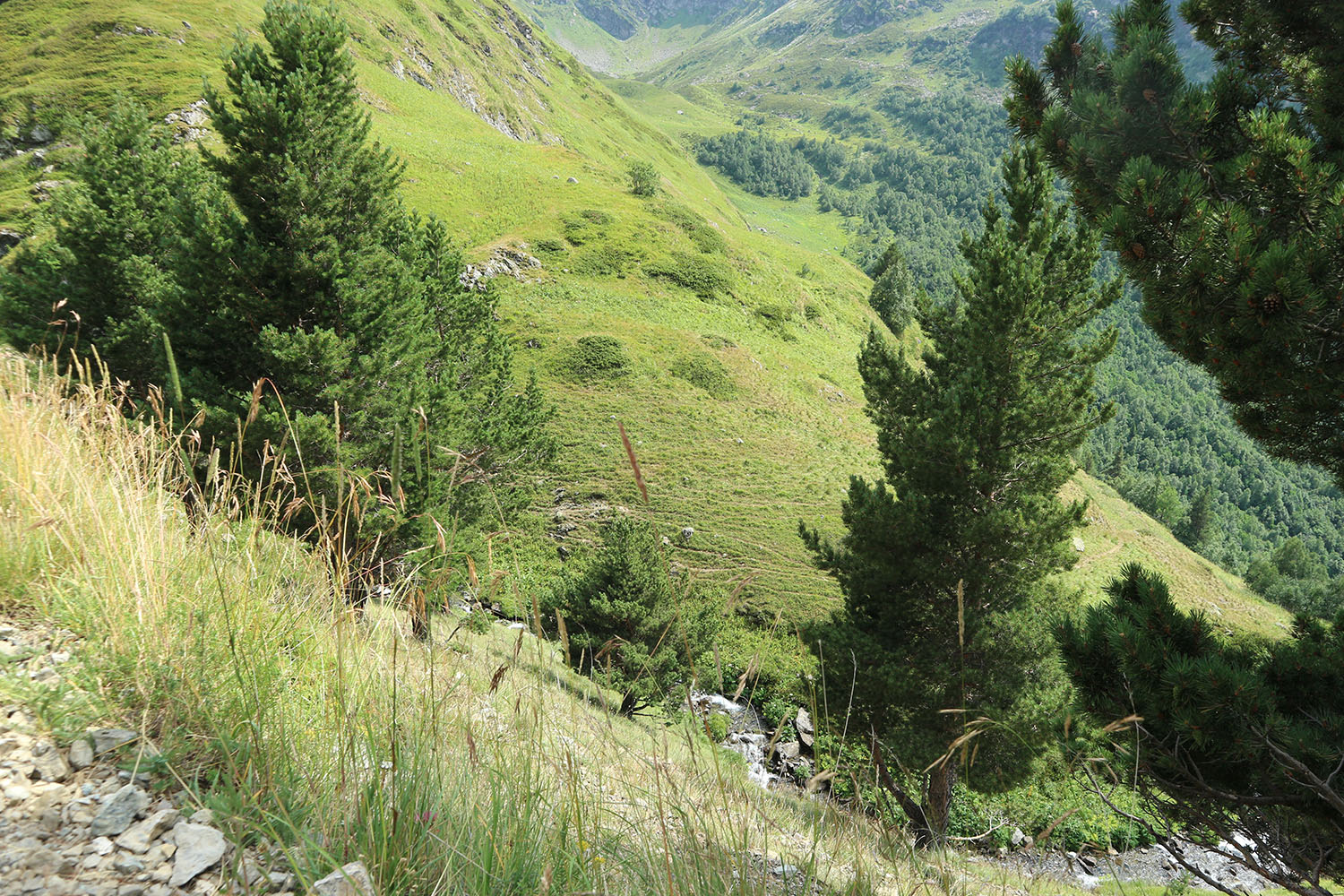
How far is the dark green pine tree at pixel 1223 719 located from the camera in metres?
3.77

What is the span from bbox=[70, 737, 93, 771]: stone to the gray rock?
0.9 inches

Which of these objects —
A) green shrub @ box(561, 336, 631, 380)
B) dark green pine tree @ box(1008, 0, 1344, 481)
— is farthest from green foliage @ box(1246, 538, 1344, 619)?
dark green pine tree @ box(1008, 0, 1344, 481)

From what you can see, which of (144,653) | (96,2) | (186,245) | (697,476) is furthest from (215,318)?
(96,2)

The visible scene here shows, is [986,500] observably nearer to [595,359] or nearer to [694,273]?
[595,359]

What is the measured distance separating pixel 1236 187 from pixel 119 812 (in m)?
6.54

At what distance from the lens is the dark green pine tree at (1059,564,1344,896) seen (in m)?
3.77

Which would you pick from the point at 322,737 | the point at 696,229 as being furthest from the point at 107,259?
the point at 696,229

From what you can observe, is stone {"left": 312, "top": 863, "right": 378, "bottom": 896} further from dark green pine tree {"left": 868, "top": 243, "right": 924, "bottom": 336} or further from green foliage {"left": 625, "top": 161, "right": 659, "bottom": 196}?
dark green pine tree {"left": 868, "top": 243, "right": 924, "bottom": 336}

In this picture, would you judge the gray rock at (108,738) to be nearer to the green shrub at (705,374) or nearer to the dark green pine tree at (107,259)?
the dark green pine tree at (107,259)

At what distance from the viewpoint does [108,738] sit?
205cm

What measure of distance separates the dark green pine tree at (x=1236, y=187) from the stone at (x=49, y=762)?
19.1ft

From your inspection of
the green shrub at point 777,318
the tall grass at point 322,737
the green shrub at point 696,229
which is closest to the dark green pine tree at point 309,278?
the tall grass at point 322,737

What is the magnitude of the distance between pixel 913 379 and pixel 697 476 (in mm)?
20723

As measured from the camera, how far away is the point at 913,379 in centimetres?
1316
